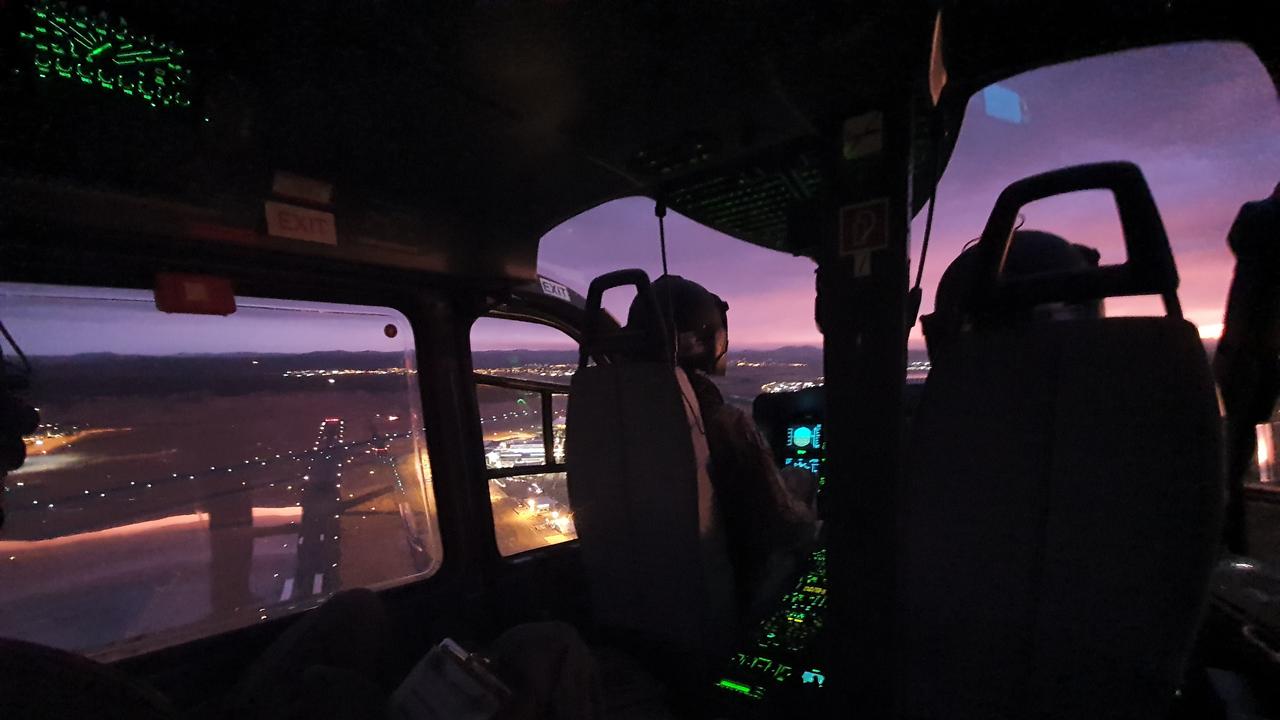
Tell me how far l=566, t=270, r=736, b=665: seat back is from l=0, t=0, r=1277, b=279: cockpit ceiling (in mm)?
605

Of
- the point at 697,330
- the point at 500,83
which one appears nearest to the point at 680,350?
the point at 697,330

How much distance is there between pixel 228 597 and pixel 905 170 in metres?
2.96

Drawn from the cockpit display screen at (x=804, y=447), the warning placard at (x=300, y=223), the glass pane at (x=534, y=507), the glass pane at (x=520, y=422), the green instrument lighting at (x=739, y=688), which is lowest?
the glass pane at (x=534, y=507)

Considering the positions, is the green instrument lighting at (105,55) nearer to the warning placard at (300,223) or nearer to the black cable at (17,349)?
the warning placard at (300,223)

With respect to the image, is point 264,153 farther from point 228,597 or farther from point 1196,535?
point 1196,535

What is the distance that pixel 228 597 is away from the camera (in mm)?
2051

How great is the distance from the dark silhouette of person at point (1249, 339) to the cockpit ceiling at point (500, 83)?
18.0 inches

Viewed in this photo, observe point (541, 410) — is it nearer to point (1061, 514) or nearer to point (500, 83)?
point (500, 83)

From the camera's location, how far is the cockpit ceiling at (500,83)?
3.91 ft

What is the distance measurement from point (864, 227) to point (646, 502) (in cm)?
116

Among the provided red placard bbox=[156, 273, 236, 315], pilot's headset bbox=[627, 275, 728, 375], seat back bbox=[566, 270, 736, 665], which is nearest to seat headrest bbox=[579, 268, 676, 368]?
seat back bbox=[566, 270, 736, 665]

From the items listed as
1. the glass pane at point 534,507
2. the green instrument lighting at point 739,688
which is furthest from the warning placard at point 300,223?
the glass pane at point 534,507

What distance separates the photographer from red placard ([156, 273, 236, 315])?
5.41ft

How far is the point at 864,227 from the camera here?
146 centimetres
